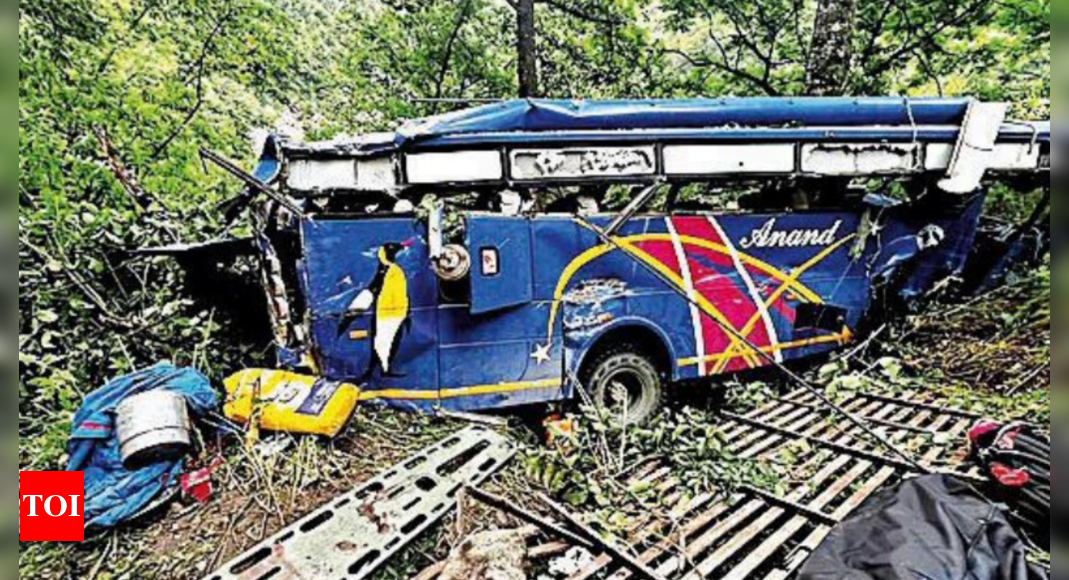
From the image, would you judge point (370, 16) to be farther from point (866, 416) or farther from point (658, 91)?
point (866, 416)

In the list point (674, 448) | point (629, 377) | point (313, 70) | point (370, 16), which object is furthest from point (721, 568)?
point (313, 70)

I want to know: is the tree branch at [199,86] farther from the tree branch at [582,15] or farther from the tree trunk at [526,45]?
the tree branch at [582,15]

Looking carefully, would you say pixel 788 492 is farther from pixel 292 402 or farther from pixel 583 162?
pixel 292 402

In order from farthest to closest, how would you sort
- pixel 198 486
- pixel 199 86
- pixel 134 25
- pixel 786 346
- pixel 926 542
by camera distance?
1. pixel 134 25
2. pixel 199 86
3. pixel 786 346
4. pixel 198 486
5. pixel 926 542

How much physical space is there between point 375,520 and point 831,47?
21.8 ft

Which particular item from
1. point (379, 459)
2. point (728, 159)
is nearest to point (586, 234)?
point (728, 159)

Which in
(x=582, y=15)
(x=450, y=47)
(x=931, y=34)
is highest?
(x=582, y=15)

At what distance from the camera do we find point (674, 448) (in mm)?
4605

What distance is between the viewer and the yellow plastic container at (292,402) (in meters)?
4.23

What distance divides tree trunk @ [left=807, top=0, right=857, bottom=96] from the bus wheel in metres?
3.93

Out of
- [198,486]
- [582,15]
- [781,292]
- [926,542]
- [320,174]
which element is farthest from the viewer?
[582,15]

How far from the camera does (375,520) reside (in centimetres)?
363

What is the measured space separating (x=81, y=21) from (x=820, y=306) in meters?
8.18

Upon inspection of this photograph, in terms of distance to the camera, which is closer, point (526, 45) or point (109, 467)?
point (109, 467)
